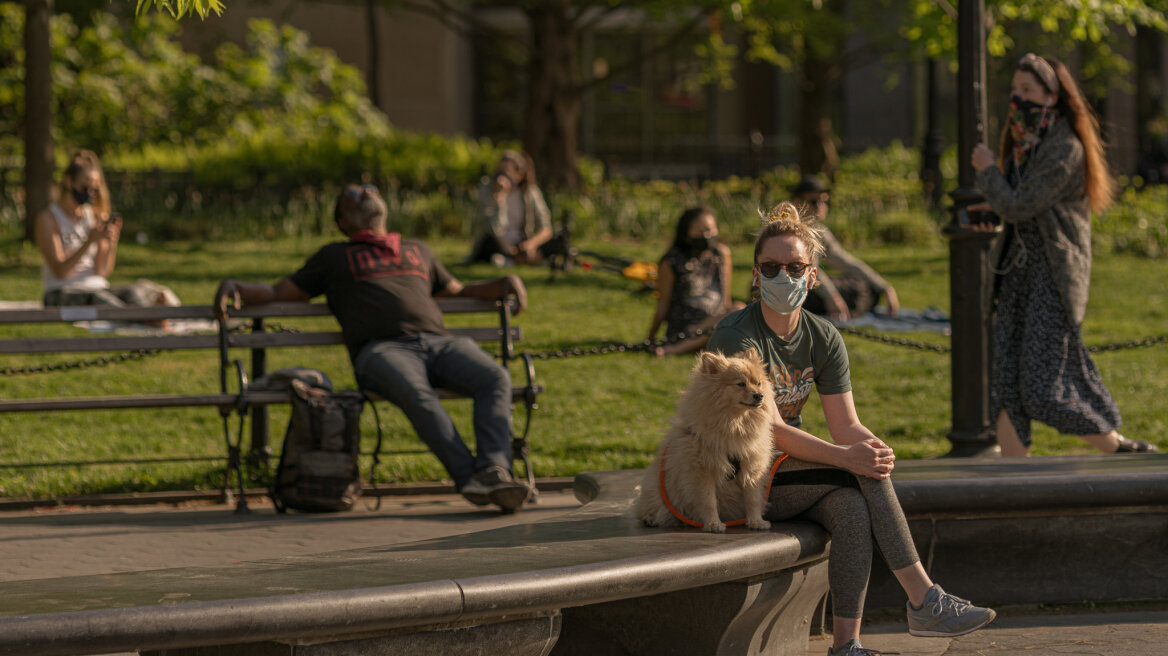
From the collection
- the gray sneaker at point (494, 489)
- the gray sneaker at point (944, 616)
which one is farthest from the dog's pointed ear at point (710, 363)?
the gray sneaker at point (494, 489)

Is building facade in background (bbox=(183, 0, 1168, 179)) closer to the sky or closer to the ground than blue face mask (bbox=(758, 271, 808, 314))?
closer to the sky

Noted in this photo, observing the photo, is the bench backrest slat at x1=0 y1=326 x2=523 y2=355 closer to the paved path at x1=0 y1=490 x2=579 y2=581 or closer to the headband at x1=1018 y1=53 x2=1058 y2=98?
the paved path at x1=0 y1=490 x2=579 y2=581

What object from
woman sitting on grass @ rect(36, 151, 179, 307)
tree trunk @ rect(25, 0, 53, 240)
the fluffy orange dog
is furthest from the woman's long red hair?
tree trunk @ rect(25, 0, 53, 240)

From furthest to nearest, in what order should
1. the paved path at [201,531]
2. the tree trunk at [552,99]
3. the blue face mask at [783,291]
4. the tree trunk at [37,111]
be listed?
the tree trunk at [552,99], the tree trunk at [37,111], the paved path at [201,531], the blue face mask at [783,291]

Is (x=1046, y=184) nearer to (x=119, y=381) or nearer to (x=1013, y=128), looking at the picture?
(x=1013, y=128)

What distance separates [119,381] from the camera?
9.53 metres

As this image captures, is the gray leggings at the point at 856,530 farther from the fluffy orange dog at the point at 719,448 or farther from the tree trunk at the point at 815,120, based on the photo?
the tree trunk at the point at 815,120

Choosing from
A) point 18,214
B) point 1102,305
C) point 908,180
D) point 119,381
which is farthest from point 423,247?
point 908,180

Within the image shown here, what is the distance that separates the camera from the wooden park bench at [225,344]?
695cm

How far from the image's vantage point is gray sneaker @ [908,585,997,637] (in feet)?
14.5

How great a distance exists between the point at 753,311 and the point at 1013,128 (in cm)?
284

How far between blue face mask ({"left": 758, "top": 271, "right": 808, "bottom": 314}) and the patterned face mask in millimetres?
2754

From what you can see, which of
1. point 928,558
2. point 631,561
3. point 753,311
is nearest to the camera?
point 631,561

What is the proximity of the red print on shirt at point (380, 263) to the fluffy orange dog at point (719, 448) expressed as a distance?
316cm
